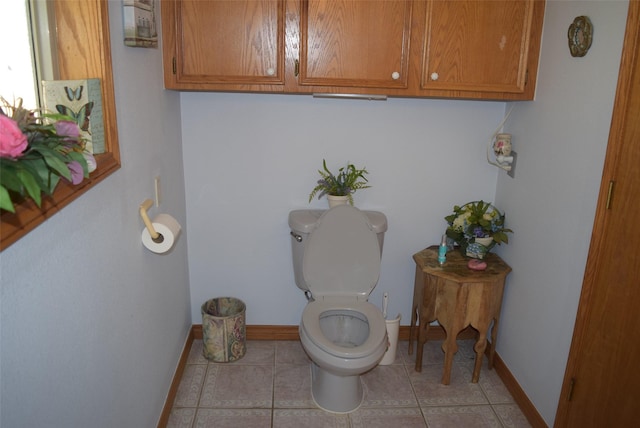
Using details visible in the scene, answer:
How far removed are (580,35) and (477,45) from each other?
0.43 m

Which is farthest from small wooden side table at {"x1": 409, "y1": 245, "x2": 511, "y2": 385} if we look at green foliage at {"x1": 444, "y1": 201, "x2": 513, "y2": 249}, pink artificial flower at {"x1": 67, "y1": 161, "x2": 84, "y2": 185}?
pink artificial flower at {"x1": 67, "y1": 161, "x2": 84, "y2": 185}

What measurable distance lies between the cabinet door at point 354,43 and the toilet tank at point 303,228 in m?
0.69

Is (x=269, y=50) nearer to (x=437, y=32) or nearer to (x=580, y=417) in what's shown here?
(x=437, y=32)

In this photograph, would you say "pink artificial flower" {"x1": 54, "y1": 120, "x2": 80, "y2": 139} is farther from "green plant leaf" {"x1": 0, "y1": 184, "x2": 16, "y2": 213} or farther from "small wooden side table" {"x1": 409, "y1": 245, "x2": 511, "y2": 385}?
"small wooden side table" {"x1": 409, "y1": 245, "x2": 511, "y2": 385}

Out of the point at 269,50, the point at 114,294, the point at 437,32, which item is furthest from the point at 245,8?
the point at 114,294

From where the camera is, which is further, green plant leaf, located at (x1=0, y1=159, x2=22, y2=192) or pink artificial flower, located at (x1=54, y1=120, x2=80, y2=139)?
pink artificial flower, located at (x1=54, y1=120, x2=80, y2=139)

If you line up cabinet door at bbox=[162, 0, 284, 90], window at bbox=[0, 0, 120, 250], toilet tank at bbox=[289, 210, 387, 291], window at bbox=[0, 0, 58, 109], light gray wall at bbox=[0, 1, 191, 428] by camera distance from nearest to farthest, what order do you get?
1. light gray wall at bbox=[0, 1, 191, 428]
2. window at bbox=[0, 0, 58, 109]
3. window at bbox=[0, 0, 120, 250]
4. cabinet door at bbox=[162, 0, 284, 90]
5. toilet tank at bbox=[289, 210, 387, 291]

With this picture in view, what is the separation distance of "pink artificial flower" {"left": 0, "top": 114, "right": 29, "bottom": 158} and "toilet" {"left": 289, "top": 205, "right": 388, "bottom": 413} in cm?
163

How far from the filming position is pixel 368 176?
2707mm

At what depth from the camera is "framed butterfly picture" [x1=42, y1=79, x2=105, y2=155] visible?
51.1 inches

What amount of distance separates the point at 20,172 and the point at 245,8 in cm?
156

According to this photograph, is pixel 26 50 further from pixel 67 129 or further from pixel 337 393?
pixel 337 393

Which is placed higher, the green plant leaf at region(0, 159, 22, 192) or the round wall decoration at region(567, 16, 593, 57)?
the round wall decoration at region(567, 16, 593, 57)

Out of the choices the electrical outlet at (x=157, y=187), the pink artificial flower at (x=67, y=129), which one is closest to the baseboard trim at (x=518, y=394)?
the electrical outlet at (x=157, y=187)
